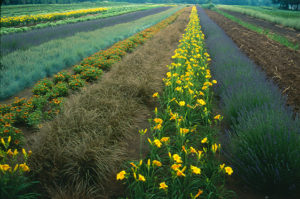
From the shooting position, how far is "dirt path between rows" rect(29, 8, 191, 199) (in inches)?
77.0

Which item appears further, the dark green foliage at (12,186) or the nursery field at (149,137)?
the nursery field at (149,137)

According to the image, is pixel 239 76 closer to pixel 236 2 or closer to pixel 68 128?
pixel 68 128

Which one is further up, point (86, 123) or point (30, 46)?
point (30, 46)

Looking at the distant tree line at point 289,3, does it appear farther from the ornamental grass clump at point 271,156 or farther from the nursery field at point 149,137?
the ornamental grass clump at point 271,156

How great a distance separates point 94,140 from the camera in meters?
2.28

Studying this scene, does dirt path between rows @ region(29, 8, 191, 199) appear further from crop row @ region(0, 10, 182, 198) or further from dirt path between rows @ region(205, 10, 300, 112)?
dirt path between rows @ region(205, 10, 300, 112)

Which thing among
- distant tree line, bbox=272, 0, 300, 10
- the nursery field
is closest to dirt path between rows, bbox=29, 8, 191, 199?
the nursery field

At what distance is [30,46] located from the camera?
7.85 meters

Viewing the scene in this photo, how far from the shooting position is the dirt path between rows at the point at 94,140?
1957 millimetres

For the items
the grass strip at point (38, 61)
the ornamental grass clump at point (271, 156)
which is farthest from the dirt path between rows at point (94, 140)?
the grass strip at point (38, 61)

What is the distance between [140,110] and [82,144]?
1.61 meters

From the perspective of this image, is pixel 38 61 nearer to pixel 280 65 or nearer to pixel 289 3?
pixel 280 65

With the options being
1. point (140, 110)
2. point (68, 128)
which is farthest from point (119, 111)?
point (68, 128)

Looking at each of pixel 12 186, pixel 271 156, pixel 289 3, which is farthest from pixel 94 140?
pixel 289 3
